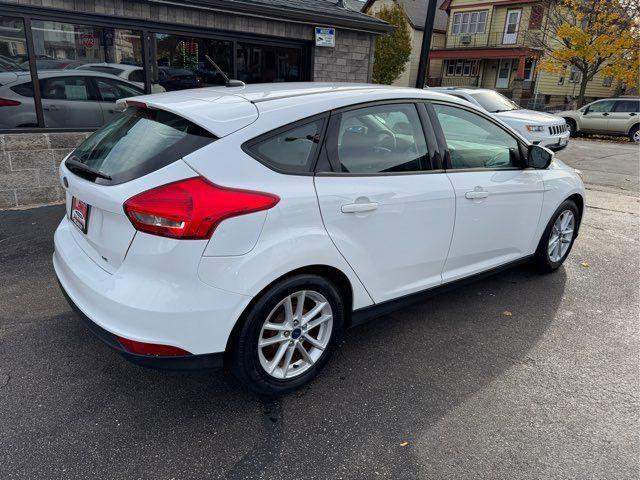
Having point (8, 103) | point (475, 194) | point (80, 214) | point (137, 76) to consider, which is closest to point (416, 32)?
point (137, 76)

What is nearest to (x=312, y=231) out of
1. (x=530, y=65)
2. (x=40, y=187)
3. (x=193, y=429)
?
(x=193, y=429)

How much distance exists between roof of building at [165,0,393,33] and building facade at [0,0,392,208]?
2 centimetres

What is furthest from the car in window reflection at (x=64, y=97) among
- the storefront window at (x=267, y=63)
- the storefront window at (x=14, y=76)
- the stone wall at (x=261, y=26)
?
the storefront window at (x=267, y=63)

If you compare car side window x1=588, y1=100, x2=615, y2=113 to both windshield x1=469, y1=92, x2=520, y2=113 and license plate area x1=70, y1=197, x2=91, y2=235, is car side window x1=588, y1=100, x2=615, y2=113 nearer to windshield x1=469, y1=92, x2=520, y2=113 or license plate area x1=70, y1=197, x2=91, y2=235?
windshield x1=469, y1=92, x2=520, y2=113

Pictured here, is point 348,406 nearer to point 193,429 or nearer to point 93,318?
point 193,429

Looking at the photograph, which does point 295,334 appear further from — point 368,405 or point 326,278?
point 368,405

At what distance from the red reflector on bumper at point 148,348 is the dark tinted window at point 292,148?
1.01 metres

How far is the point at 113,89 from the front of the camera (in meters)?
6.73

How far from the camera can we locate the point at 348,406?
8.77ft

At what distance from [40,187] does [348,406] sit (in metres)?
5.29

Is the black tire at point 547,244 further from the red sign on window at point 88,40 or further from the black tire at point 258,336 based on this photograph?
the red sign on window at point 88,40

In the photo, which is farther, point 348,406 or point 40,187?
point 40,187

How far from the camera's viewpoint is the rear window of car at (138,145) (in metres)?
2.33

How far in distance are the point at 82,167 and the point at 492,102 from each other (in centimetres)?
1105
